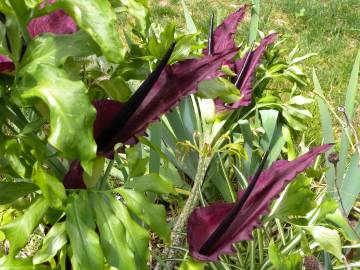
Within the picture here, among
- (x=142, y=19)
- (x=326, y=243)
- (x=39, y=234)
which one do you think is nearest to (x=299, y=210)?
(x=326, y=243)

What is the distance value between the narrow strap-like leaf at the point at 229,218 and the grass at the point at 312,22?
1.80 metres

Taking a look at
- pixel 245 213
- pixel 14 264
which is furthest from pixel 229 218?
pixel 14 264

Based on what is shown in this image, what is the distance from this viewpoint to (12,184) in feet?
3.12

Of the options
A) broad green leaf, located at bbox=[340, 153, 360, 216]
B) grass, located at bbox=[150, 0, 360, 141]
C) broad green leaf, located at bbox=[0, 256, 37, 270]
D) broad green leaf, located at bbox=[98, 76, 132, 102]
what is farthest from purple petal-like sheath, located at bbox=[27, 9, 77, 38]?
grass, located at bbox=[150, 0, 360, 141]

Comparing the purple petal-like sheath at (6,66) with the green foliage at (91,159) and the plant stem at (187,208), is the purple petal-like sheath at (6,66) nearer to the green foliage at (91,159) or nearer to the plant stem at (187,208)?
the green foliage at (91,159)

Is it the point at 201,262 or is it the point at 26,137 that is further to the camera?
the point at 201,262

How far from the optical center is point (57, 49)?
79 cm

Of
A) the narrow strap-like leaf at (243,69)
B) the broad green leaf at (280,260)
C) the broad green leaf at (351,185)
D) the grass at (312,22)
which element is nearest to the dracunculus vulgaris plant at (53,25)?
the broad green leaf at (280,260)

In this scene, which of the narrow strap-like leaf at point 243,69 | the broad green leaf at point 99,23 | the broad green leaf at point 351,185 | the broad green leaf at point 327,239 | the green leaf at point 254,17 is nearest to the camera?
the broad green leaf at point 99,23

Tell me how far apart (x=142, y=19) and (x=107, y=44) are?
277mm

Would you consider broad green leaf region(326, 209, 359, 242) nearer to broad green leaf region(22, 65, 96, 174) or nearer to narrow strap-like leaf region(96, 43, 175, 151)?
narrow strap-like leaf region(96, 43, 175, 151)

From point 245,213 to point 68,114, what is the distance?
459 mm

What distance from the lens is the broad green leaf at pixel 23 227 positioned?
86cm

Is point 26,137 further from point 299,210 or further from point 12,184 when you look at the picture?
point 299,210
